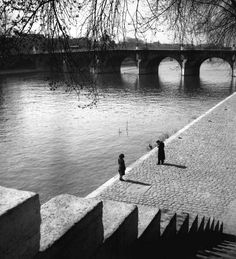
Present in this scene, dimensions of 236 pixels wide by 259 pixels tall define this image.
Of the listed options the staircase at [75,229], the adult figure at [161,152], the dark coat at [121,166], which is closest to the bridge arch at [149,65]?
the adult figure at [161,152]

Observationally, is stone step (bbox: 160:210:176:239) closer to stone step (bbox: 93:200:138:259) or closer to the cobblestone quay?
stone step (bbox: 93:200:138:259)

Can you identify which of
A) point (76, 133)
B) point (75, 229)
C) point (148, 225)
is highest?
point (75, 229)

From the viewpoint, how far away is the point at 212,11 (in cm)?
1140

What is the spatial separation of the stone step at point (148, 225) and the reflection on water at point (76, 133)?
10.8 metres

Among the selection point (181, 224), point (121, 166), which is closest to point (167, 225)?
point (181, 224)

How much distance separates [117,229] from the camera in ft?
7.45

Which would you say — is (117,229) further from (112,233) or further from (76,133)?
(76,133)

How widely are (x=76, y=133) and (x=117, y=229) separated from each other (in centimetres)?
2120

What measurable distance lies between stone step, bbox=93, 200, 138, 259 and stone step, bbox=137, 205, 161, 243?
136 mm

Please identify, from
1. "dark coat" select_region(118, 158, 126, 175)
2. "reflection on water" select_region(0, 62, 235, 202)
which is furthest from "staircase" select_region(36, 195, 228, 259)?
"reflection on water" select_region(0, 62, 235, 202)

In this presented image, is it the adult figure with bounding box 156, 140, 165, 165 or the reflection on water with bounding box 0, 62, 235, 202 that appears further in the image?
the reflection on water with bounding box 0, 62, 235, 202

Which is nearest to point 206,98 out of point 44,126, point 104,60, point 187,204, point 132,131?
point 132,131

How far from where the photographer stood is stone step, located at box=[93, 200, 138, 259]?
2.22m

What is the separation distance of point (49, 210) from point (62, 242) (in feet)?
0.94
